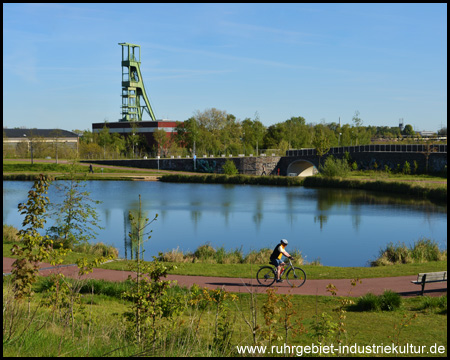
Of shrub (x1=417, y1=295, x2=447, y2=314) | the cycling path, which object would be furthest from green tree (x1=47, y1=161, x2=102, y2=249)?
shrub (x1=417, y1=295, x2=447, y2=314)

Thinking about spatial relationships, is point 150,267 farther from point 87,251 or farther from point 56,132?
point 56,132

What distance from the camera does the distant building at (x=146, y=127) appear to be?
9416 centimetres

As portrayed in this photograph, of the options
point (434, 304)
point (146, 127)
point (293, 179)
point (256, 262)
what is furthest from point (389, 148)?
point (434, 304)

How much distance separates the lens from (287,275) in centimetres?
1528

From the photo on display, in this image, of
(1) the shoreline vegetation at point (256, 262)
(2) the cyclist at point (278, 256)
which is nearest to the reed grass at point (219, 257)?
(1) the shoreline vegetation at point (256, 262)

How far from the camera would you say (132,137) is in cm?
8962

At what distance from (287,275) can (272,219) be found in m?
19.7

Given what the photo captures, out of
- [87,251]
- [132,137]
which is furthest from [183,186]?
[87,251]

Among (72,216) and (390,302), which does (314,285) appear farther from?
(72,216)

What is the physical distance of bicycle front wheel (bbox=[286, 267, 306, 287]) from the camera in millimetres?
15273

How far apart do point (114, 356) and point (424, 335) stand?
21.8 feet

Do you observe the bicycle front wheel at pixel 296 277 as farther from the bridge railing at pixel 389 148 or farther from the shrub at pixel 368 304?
the bridge railing at pixel 389 148

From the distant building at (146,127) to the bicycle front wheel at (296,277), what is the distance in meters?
77.6

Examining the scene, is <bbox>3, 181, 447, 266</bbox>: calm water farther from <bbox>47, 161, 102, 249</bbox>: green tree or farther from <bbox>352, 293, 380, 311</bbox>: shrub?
<bbox>352, 293, 380, 311</bbox>: shrub
